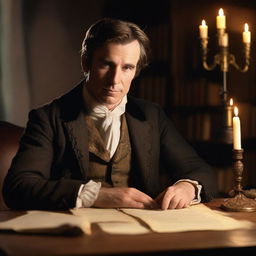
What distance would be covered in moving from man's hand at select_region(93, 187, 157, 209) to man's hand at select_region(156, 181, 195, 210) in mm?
42

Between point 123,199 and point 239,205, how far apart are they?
1.37 ft

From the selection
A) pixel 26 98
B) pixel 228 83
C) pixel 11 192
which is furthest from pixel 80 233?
pixel 26 98

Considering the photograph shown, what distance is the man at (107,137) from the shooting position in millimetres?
2275

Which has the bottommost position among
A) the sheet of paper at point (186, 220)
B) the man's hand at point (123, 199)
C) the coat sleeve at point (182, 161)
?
the sheet of paper at point (186, 220)

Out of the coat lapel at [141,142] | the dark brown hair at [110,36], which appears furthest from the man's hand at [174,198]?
the dark brown hair at [110,36]

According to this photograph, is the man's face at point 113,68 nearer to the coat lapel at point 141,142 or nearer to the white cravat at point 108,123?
the white cravat at point 108,123

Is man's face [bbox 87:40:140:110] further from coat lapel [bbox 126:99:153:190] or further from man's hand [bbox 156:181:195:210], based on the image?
man's hand [bbox 156:181:195:210]

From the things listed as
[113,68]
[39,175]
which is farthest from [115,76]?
[39,175]

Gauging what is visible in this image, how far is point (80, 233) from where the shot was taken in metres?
1.60

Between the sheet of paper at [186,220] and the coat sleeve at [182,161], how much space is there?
0.90 ft

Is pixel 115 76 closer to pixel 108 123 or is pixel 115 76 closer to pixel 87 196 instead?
pixel 108 123

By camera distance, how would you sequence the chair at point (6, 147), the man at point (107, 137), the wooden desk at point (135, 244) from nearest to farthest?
the wooden desk at point (135, 244)
the man at point (107, 137)
the chair at point (6, 147)

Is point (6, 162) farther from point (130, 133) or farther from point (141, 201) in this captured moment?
point (141, 201)

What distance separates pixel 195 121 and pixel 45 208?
2.91 metres
